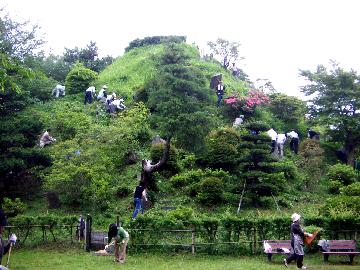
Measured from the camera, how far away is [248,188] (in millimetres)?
20500

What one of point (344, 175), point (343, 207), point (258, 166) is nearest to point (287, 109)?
point (344, 175)

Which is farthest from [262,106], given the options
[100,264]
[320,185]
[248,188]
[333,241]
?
[100,264]

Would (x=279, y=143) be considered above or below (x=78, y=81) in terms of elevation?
below

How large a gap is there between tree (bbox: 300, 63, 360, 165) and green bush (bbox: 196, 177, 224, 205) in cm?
838

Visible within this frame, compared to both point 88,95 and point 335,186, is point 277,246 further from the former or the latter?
point 88,95

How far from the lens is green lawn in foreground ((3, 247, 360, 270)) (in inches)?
502

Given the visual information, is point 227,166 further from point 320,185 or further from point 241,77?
point 241,77

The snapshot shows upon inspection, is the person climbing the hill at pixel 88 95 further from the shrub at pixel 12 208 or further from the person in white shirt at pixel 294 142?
the shrub at pixel 12 208

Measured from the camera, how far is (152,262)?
1353cm

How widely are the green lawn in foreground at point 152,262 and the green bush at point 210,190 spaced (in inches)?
227

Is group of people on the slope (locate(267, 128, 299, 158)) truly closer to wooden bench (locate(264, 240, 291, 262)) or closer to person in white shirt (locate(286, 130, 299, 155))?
person in white shirt (locate(286, 130, 299, 155))

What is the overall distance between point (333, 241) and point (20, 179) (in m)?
15.1

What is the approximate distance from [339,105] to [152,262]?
1631 cm

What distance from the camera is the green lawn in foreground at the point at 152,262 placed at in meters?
12.8
